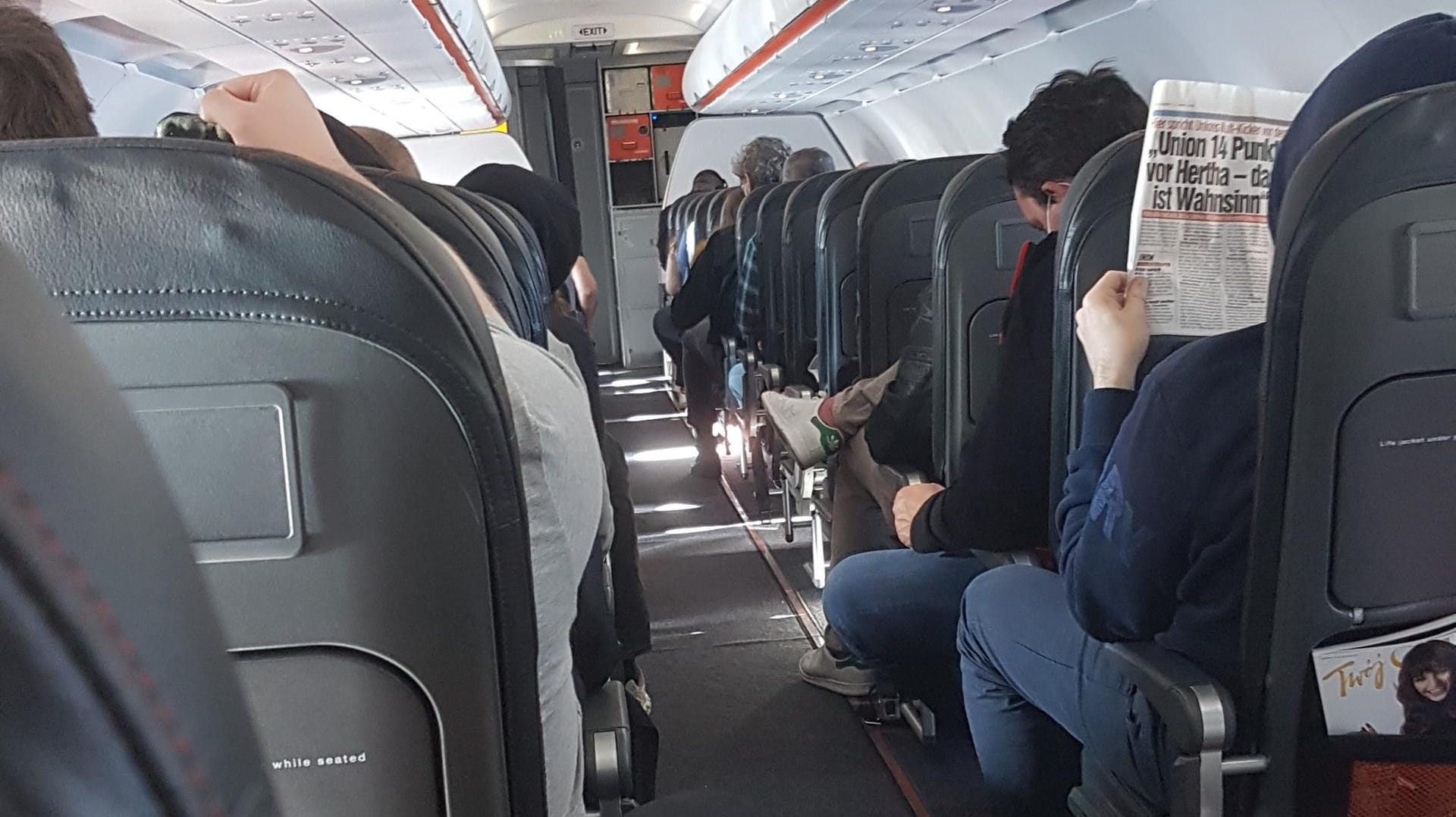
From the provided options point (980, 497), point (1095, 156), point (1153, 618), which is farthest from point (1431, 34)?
point (980, 497)

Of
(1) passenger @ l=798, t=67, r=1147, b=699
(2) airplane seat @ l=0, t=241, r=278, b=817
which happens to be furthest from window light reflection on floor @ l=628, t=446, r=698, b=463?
(2) airplane seat @ l=0, t=241, r=278, b=817

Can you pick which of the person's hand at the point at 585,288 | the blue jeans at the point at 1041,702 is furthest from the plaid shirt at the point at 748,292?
the blue jeans at the point at 1041,702

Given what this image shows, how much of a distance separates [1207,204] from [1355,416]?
510 mm

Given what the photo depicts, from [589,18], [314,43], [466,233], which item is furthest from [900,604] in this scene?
[589,18]

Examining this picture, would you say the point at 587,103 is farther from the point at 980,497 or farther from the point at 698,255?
the point at 980,497

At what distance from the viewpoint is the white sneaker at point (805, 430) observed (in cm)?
351

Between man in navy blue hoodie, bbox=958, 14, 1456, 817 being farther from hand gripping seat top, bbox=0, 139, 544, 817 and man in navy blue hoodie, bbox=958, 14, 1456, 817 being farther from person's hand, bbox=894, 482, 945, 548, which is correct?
hand gripping seat top, bbox=0, 139, 544, 817

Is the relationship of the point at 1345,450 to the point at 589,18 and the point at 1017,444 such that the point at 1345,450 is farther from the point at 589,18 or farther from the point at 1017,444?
the point at 589,18

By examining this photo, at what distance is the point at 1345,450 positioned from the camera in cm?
131

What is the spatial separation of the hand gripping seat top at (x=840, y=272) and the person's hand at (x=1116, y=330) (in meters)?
1.94

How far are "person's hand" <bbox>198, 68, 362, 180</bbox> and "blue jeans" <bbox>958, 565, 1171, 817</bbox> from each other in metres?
1.33

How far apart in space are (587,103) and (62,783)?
1145 centimetres

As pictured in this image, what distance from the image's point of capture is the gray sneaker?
3393 mm

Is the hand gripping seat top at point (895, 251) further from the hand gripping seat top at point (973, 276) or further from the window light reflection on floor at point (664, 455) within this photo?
the window light reflection on floor at point (664, 455)
